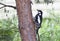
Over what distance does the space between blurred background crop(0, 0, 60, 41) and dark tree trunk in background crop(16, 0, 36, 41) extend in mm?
1052

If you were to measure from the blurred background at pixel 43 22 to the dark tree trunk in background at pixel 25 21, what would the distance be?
1.05 metres

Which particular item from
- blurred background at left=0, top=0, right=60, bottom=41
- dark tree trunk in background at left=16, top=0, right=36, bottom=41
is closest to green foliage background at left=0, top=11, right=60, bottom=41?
blurred background at left=0, top=0, right=60, bottom=41

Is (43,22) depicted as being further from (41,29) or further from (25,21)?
(25,21)

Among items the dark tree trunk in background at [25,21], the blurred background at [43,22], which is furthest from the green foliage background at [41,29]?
the dark tree trunk in background at [25,21]

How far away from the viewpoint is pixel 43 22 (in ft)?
8.56

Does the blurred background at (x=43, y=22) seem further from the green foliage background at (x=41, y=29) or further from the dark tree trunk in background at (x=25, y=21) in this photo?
the dark tree trunk in background at (x=25, y=21)

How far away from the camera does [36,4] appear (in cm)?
254

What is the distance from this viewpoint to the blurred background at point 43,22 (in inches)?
101

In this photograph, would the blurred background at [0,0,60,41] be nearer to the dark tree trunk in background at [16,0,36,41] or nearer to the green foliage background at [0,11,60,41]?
the green foliage background at [0,11,60,41]

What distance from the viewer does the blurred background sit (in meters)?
2.58

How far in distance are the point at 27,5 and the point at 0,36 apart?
127 cm

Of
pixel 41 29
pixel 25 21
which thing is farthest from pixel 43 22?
pixel 25 21

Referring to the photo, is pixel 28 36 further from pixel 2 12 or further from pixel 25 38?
pixel 2 12

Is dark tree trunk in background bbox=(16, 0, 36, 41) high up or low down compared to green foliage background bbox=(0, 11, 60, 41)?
up
